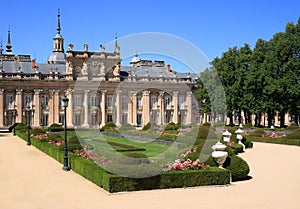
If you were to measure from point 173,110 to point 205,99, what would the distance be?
20.8 ft

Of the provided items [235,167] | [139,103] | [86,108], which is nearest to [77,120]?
[86,108]

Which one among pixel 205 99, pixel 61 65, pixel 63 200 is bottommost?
pixel 63 200

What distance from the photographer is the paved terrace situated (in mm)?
11516

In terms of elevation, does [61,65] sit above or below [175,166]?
above

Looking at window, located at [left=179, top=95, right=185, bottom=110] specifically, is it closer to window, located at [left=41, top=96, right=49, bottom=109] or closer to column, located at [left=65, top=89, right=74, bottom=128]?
column, located at [left=65, top=89, right=74, bottom=128]

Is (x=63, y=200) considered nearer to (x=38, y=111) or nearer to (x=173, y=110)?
(x=38, y=111)

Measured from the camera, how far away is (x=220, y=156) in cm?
1525

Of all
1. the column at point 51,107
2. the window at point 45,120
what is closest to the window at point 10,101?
the window at point 45,120

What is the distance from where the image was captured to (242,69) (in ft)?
165

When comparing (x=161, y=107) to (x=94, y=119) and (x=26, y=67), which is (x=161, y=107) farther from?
(x=26, y=67)

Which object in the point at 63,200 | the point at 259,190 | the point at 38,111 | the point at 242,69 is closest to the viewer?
the point at 63,200

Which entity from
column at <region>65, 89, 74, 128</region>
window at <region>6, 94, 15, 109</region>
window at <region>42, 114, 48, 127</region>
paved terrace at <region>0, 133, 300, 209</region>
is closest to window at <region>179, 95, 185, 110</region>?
column at <region>65, 89, 74, 128</region>

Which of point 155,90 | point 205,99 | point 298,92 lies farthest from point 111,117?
point 298,92

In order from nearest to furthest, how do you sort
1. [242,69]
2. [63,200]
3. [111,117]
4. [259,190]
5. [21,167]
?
[63,200], [259,190], [21,167], [242,69], [111,117]
